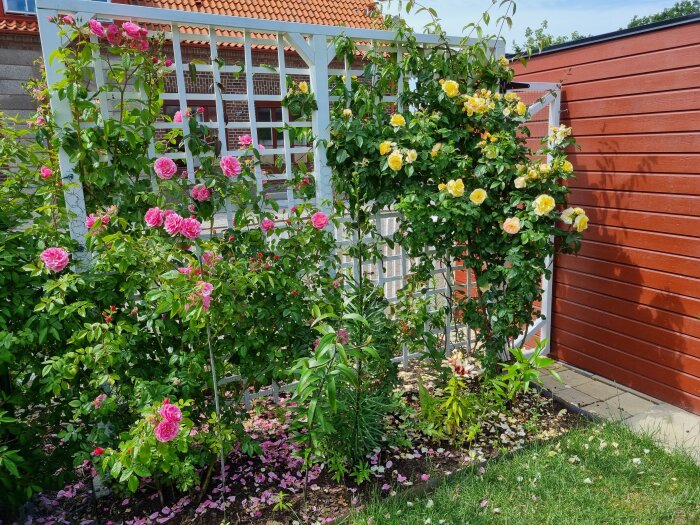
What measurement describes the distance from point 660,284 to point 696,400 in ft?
2.28

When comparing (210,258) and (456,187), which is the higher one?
(456,187)

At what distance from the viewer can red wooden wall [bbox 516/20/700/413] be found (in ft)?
9.05

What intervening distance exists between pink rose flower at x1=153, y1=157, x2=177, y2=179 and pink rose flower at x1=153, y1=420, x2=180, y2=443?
3.44ft

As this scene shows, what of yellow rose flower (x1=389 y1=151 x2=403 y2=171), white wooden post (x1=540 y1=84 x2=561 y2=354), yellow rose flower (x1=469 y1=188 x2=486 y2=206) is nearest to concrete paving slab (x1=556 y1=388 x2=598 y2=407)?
white wooden post (x1=540 y1=84 x2=561 y2=354)

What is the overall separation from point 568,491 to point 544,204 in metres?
1.39

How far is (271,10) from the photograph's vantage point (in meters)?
10.5

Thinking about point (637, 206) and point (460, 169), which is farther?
point (637, 206)


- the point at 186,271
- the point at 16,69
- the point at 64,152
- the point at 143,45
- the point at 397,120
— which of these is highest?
the point at 16,69

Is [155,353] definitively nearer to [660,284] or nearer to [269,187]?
[269,187]

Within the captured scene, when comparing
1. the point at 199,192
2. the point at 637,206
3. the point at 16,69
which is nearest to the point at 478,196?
the point at 637,206

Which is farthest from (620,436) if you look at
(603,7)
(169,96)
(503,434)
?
(603,7)

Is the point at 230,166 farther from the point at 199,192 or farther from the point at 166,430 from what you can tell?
the point at 166,430

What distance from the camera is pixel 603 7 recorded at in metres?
20.6

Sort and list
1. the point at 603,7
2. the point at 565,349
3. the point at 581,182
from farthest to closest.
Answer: the point at 603,7 < the point at 565,349 < the point at 581,182
